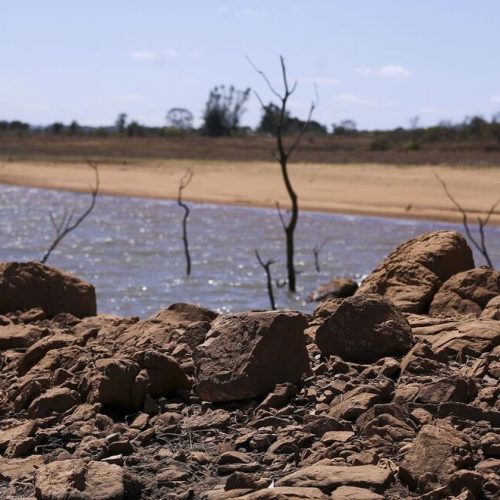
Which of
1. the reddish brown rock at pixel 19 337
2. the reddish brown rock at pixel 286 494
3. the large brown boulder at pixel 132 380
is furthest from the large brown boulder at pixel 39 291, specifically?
the reddish brown rock at pixel 286 494

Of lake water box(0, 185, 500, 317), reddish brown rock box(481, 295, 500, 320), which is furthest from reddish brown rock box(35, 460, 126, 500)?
lake water box(0, 185, 500, 317)

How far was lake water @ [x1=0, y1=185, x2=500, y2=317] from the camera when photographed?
15.6m

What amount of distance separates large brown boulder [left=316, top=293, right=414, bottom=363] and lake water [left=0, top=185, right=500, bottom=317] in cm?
824

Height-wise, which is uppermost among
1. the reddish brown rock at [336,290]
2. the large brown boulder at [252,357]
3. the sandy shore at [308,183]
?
the large brown boulder at [252,357]

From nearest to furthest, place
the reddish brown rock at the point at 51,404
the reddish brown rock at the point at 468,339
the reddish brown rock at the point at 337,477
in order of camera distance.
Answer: the reddish brown rock at the point at 337,477
the reddish brown rock at the point at 51,404
the reddish brown rock at the point at 468,339

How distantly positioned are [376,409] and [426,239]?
3028 millimetres

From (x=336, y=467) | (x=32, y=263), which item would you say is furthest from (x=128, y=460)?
(x=32, y=263)

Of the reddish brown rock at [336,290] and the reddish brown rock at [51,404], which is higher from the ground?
the reddish brown rock at [51,404]

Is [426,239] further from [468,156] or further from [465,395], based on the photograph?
[468,156]

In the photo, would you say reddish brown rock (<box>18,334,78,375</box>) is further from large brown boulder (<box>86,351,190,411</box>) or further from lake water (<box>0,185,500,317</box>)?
lake water (<box>0,185,500,317</box>)

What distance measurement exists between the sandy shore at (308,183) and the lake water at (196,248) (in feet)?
3.72

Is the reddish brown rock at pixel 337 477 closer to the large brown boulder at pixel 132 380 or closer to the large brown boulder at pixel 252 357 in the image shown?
the large brown boulder at pixel 252 357

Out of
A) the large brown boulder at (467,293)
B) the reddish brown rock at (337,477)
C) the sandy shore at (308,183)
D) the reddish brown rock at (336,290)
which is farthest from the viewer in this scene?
the sandy shore at (308,183)

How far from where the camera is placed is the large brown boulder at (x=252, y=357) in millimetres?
4863
